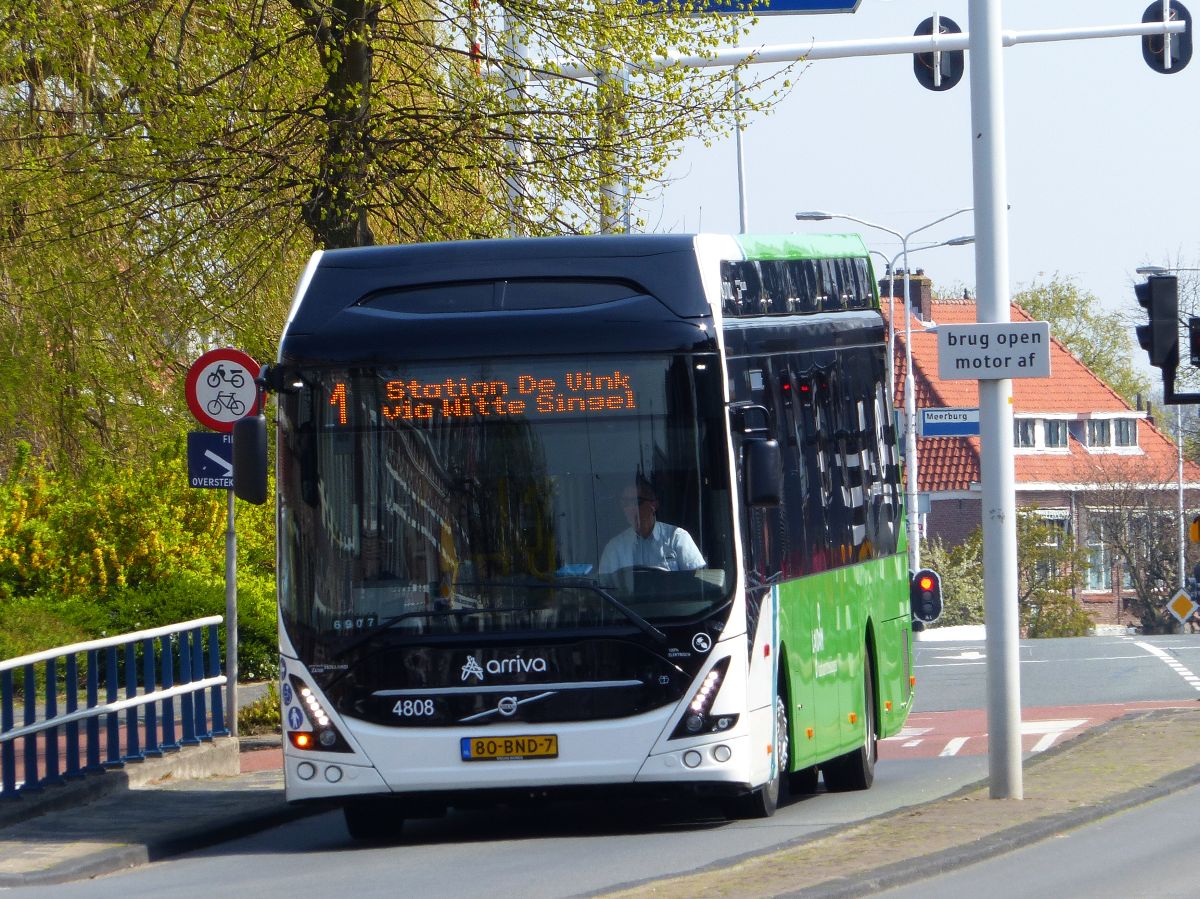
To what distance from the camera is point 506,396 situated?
11.2 meters

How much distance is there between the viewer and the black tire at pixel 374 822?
12.1m

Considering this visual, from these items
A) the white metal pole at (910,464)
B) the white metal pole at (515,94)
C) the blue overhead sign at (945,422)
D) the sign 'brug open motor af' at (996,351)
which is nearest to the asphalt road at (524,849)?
the sign 'brug open motor af' at (996,351)

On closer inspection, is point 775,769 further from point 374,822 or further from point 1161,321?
point 1161,321

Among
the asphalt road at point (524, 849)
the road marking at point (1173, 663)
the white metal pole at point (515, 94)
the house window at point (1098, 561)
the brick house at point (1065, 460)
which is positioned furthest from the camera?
the brick house at point (1065, 460)

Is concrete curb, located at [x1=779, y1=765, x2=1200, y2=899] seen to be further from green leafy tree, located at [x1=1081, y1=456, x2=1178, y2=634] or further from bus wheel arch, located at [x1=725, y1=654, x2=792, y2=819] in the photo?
green leafy tree, located at [x1=1081, y1=456, x2=1178, y2=634]

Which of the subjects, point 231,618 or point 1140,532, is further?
point 1140,532

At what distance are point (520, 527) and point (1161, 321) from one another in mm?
7601

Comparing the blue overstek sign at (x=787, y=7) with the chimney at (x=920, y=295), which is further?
the chimney at (x=920, y=295)

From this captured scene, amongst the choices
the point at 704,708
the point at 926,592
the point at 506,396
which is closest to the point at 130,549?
the point at 506,396

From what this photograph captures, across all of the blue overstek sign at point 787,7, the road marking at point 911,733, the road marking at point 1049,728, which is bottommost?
the road marking at point 911,733

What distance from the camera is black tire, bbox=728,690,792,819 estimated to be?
1189 cm

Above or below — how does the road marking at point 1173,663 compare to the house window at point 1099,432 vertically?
below

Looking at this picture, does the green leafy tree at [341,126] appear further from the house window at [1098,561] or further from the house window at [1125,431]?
the house window at [1125,431]

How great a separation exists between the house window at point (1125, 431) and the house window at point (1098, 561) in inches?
214
